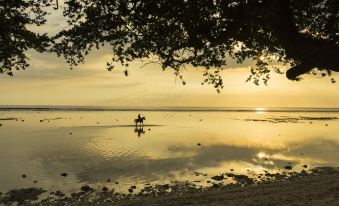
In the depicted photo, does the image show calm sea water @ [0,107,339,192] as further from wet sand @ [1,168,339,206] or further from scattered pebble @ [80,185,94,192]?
wet sand @ [1,168,339,206]

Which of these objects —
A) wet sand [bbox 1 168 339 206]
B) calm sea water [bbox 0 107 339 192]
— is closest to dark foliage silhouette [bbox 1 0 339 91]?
wet sand [bbox 1 168 339 206]

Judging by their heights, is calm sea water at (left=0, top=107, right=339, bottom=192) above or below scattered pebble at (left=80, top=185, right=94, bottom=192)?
above

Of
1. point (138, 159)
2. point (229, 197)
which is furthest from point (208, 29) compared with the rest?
point (138, 159)

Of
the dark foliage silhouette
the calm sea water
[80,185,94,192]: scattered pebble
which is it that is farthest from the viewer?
the calm sea water

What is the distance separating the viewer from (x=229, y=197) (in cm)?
1858

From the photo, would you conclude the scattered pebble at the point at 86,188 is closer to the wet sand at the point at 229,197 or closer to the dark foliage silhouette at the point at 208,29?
the wet sand at the point at 229,197

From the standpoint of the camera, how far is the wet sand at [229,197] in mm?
16938

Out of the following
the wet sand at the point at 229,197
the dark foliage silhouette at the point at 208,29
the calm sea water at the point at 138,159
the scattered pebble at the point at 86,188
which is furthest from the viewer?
the calm sea water at the point at 138,159

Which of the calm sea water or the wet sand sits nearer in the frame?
the wet sand

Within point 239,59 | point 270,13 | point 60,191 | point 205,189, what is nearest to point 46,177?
point 60,191

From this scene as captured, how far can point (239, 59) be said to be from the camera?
1664 centimetres

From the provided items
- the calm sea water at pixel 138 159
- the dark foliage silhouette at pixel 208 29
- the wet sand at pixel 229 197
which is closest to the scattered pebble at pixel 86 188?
the wet sand at pixel 229 197

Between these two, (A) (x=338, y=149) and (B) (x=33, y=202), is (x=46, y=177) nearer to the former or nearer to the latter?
(B) (x=33, y=202)

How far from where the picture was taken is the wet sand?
667 inches
